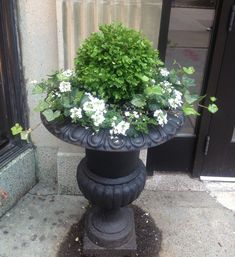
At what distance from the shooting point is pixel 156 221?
2641 millimetres

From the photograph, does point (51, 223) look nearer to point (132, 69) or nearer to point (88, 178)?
point (88, 178)

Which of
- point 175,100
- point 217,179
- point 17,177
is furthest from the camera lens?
point 217,179

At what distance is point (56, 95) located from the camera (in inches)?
71.2

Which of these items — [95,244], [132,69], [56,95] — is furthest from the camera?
[95,244]

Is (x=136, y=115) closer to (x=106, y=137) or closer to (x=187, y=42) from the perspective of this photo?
(x=106, y=137)

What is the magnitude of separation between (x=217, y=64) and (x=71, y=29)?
1.15 m

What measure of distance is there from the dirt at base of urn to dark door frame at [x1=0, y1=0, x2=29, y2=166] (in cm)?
75

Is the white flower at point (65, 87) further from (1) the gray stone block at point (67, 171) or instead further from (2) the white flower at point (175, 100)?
(1) the gray stone block at point (67, 171)

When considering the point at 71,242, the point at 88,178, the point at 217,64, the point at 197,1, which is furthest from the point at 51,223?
the point at 197,1

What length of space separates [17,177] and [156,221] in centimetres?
116

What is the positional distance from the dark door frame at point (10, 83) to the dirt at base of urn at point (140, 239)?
0.75 m

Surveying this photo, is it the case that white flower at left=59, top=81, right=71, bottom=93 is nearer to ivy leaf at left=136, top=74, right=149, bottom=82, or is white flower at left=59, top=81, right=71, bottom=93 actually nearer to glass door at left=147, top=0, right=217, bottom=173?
ivy leaf at left=136, top=74, right=149, bottom=82

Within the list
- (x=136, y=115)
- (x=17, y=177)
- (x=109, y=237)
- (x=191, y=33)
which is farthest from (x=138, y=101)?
(x=17, y=177)

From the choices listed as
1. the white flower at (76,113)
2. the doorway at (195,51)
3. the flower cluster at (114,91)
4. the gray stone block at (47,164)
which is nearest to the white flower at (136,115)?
the flower cluster at (114,91)
